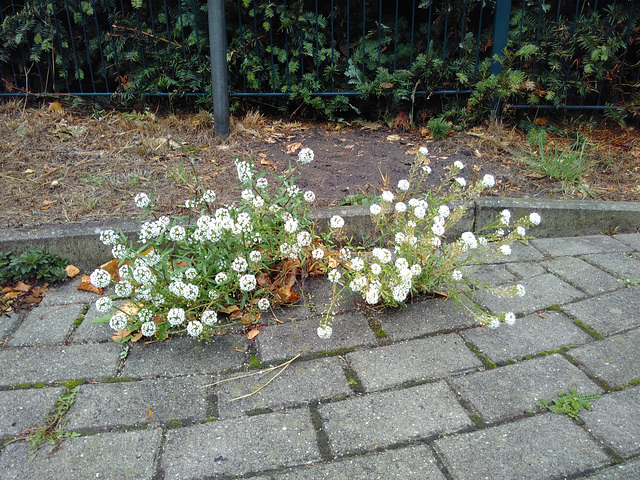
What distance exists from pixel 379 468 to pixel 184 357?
945 millimetres

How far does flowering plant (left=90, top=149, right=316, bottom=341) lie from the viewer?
6.82 feet

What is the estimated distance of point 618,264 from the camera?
274cm

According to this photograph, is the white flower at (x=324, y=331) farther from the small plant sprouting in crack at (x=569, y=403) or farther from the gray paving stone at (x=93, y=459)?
the small plant sprouting in crack at (x=569, y=403)

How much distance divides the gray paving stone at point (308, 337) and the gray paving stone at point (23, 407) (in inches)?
31.3

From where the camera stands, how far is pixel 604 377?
1.90 m

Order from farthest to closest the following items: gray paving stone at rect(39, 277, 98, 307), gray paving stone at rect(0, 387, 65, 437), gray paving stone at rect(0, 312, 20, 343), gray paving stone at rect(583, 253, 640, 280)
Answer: gray paving stone at rect(583, 253, 640, 280)
gray paving stone at rect(39, 277, 98, 307)
gray paving stone at rect(0, 312, 20, 343)
gray paving stone at rect(0, 387, 65, 437)

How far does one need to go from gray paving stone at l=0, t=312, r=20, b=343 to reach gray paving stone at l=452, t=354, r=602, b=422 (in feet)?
6.44

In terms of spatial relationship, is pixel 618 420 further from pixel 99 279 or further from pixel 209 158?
pixel 209 158

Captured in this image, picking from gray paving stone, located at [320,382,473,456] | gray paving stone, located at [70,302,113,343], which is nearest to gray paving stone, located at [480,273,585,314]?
gray paving stone, located at [320,382,473,456]

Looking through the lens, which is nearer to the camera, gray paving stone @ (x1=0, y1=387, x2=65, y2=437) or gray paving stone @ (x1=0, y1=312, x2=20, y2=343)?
gray paving stone @ (x1=0, y1=387, x2=65, y2=437)

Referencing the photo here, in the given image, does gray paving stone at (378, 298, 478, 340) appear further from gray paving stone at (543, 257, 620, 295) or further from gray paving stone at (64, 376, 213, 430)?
gray paving stone at (64, 376, 213, 430)

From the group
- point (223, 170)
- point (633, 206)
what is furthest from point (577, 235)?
point (223, 170)

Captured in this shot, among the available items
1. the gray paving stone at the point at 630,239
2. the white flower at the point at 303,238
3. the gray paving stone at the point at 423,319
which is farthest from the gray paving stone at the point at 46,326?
the gray paving stone at the point at 630,239

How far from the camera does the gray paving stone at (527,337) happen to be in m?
2.06
